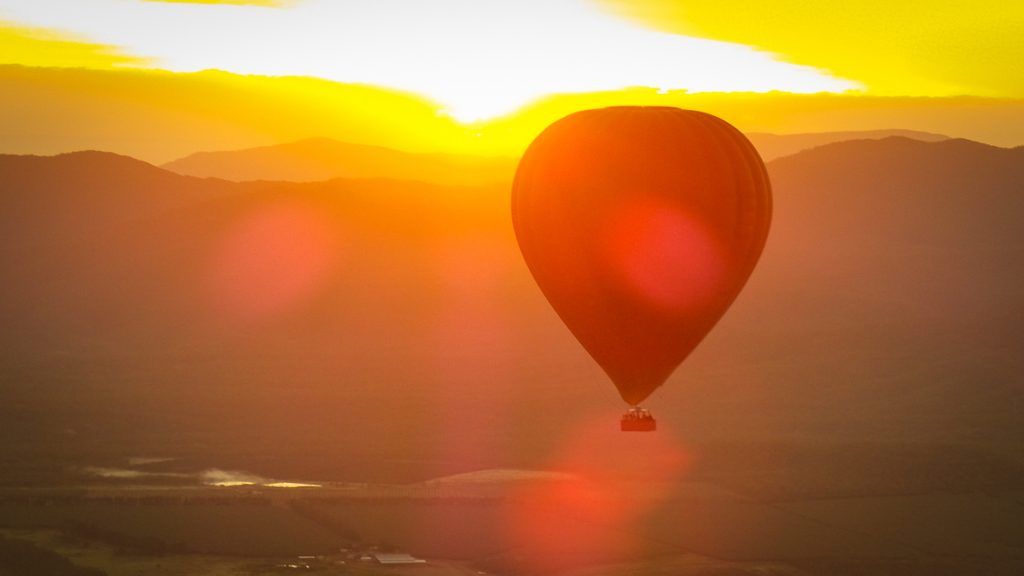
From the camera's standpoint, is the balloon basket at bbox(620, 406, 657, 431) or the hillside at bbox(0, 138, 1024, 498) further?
the hillside at bbox(0, 138, 1024, 498)

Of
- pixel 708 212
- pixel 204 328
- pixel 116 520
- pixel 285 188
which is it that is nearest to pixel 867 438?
pixel 116 520

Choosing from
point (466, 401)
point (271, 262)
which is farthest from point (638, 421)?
point (271, 262)

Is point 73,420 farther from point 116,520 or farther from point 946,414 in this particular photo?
point 946,414

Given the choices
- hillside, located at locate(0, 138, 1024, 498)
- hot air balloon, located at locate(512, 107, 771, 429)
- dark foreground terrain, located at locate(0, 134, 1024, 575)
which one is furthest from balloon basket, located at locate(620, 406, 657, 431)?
hillside, located at locate(0, 138, 1024, 498)

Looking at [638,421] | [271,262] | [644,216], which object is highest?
[271,262]

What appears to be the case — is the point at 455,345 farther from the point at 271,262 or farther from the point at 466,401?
the point at 271,262

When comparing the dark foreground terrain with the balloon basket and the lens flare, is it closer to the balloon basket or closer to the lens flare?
the lens flare

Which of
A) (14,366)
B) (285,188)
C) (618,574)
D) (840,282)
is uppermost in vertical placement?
(285,188)

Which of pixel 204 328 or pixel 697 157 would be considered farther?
pixel 204 328
